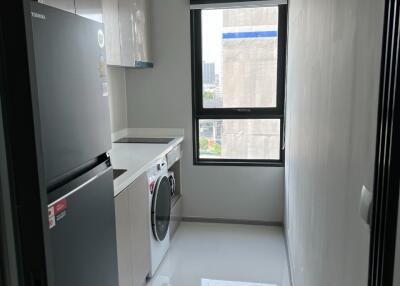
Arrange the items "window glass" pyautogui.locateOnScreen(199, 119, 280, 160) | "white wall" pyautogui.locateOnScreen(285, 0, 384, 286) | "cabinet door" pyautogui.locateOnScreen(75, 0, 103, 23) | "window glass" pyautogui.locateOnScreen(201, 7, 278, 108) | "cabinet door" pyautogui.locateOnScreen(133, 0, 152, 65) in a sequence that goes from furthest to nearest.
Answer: "window glass" pyautogui.locateOnScreen(199, 119, 280, 160) → "window glass" pyautogui.locateOnScreen(201, 7, 278, 108) → "cabinet door" pyautogui.locateOnScreen(133, 0, 152, 65) → "cabinet door" pyautogui.locateOnScreen(75, 0, 103, 23) → "white wall" pyautogui.locateOnScreen(285, 0, 384, 286)

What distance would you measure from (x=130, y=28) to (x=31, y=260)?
7.95 ft

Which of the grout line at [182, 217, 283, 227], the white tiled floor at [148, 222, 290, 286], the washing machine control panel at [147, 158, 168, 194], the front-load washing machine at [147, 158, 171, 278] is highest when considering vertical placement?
the washing machine control panel at [147, 158, 168, 194]

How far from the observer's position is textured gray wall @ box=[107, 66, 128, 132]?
3.47 meters

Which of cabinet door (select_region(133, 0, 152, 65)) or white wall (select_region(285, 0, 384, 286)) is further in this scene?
cabinet door (select_region(133, 0, 152, 65))

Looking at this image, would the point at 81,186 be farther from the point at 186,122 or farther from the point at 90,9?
the point at 186,122

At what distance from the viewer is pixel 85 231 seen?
59.7 inches

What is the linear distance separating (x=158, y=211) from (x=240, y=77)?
5.37ft

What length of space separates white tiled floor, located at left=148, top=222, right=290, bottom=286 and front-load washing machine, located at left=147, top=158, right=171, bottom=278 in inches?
5.2

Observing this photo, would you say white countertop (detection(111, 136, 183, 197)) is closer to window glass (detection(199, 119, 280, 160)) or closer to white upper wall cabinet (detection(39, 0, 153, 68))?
window glass (detection(199, 119, 280, 160))

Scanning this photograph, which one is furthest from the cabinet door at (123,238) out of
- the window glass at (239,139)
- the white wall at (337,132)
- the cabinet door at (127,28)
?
the window glass at (239,139)

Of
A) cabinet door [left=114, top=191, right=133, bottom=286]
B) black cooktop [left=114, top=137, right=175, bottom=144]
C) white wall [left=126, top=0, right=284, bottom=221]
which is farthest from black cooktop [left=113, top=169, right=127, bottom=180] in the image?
white wall [left=126, top=0, right=284, bottom=221]

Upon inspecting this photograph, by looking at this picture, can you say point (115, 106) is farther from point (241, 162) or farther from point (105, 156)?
point (105, 156)

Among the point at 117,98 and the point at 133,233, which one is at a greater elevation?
the point at 117,98

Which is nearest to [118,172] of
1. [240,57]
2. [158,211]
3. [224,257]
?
[158,211]
